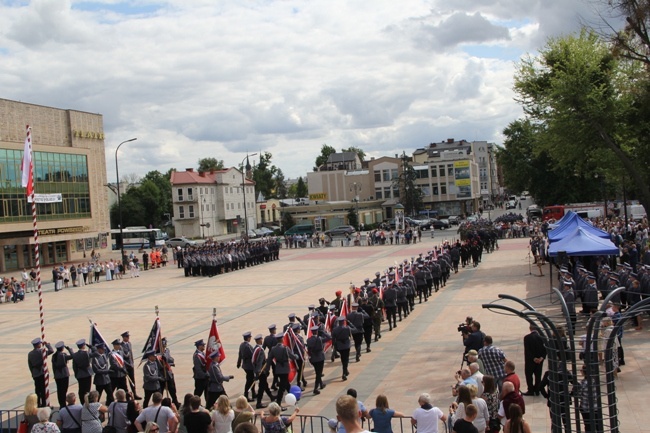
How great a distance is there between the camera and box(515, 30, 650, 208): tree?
96.1 ft

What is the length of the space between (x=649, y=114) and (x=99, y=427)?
25.3 meters

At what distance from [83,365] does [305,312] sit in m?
10.5

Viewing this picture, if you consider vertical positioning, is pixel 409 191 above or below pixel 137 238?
above

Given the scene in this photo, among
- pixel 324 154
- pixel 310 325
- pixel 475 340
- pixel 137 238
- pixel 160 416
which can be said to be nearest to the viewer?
pixel 160 416

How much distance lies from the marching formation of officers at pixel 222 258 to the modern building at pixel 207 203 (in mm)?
35857

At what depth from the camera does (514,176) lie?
71.5m

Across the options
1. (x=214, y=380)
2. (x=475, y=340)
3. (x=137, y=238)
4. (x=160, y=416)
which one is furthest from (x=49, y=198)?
(x=160, y=416)

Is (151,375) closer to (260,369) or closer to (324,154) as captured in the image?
(260,369)

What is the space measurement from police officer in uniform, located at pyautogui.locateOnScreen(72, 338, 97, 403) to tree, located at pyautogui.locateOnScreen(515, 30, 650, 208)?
23.0 meters

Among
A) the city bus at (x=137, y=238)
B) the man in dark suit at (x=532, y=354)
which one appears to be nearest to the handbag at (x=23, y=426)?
the man in dark suit at (x=532, y=354)

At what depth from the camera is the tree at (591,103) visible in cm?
2930

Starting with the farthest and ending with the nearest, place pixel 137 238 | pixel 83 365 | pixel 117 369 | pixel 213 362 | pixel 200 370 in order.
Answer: pixel 137 238, pixel 83 365, pixel 117 369, pixel 200 370, pixel 213 362

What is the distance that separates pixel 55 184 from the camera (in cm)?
5441

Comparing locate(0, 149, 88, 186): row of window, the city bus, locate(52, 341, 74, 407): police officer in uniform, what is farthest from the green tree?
locate(52, 341, 74, 407): police officer in uniform
